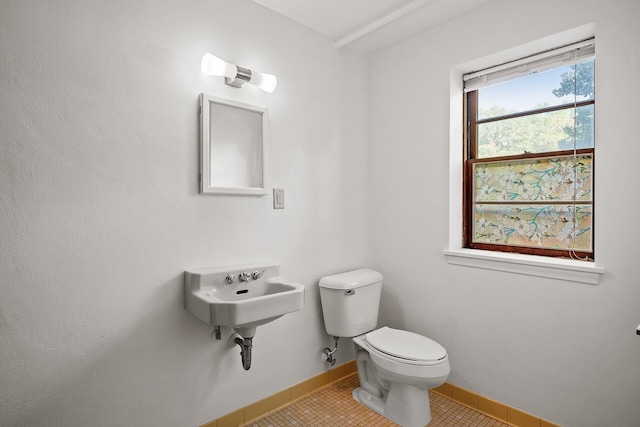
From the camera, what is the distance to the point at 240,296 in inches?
71.1

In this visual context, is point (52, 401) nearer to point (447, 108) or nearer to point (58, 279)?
point (58, 279)

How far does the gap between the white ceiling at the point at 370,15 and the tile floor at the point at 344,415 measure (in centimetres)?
225

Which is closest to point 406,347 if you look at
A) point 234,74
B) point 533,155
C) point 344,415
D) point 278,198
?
point 344,415

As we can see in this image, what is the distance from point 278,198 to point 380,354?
1.04 meters

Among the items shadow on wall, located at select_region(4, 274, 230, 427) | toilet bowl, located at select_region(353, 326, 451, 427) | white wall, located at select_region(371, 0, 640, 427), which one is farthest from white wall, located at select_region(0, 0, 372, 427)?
white wall, located at select_region(371, 0, 640, 427)

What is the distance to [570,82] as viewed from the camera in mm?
1870

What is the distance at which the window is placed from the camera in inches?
71.7

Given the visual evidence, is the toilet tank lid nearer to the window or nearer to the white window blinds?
the window

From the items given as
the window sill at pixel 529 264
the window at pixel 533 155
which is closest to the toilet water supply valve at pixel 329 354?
the window sill at pixel 529 264

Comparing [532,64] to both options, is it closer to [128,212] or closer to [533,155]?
[533,155]

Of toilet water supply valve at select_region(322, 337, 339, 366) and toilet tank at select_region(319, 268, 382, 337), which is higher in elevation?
toilet tank at select_region(319, 268, 382, 337)

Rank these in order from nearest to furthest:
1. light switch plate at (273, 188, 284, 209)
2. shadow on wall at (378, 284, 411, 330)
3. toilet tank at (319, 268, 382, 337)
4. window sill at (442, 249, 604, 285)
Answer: window sill at (442, 249, 604, 285)
light switch plate at (273, 188, 284, 209)
toilet tank at (319, 268, 382, 337)
shadow on wall at (378, 284, 411, 330)

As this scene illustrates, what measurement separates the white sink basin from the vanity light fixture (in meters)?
0.96

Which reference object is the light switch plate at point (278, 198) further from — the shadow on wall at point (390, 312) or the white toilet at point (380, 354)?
the shadow on wall at point (390, 312)
